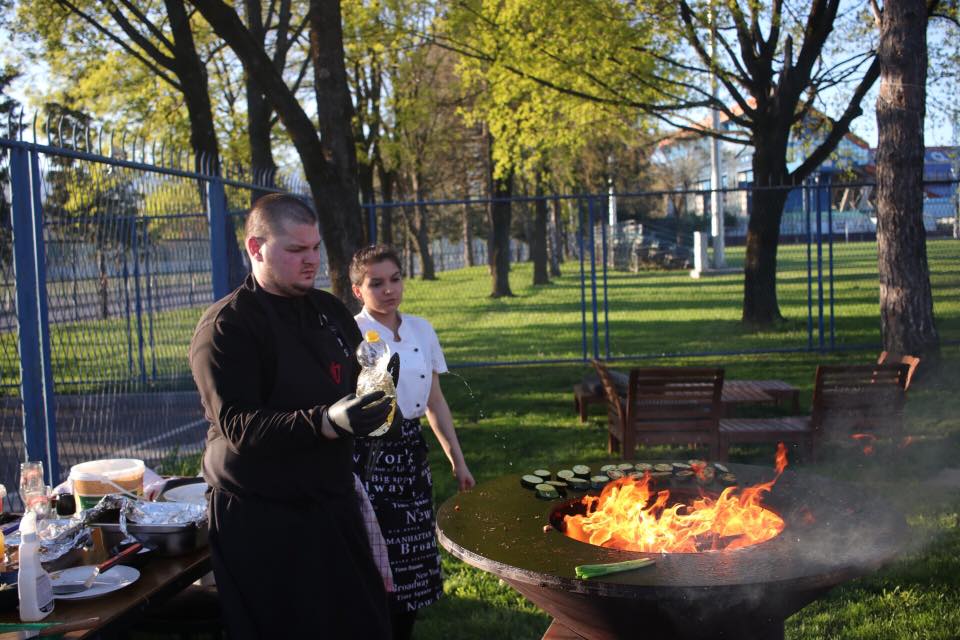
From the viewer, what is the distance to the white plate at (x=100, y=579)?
2.82 metres

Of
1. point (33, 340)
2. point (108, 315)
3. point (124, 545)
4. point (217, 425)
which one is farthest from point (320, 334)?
point (108, 315)

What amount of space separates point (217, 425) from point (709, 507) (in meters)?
2.06

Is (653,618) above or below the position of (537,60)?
below

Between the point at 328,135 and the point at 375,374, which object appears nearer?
the point at 375,374

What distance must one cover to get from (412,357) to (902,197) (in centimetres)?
683

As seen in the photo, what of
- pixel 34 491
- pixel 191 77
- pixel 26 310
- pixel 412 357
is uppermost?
pixel 191 77

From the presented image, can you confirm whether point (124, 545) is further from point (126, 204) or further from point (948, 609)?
point (126, 204)

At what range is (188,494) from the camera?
394cm

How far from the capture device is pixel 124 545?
3.29 meters

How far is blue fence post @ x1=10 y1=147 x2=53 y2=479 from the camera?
5.04m

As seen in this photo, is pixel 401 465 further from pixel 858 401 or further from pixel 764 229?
pixel 764 229

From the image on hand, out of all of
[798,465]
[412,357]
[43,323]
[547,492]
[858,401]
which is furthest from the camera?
[798,465]

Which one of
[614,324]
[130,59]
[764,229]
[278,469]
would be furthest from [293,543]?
[130,59]

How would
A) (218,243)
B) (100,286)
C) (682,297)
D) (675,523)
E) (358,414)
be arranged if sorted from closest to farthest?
(358,414) < (675,523) < (100,286) < (218,243) < (682,297)
